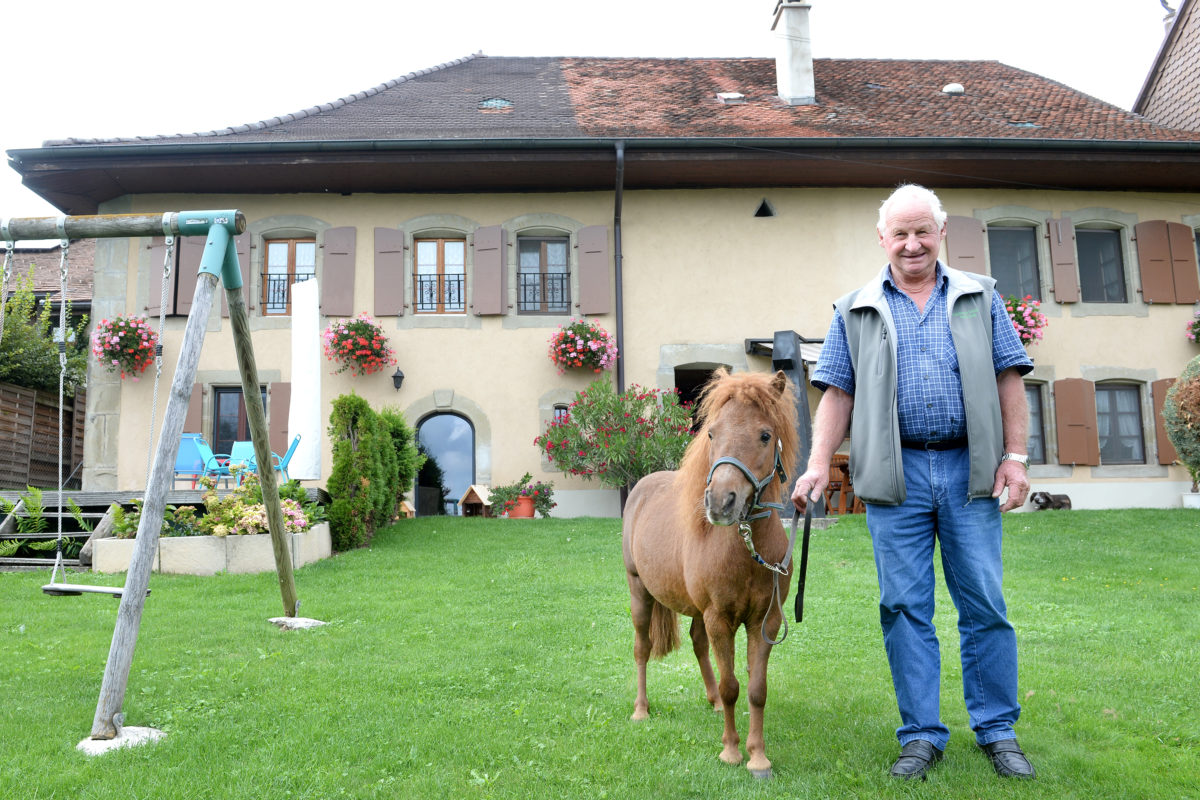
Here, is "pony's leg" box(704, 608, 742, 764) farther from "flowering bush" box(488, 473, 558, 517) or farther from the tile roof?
the tile roof

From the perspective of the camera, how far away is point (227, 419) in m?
13.8

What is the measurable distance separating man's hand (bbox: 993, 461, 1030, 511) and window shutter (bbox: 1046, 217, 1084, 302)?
43.0 feet

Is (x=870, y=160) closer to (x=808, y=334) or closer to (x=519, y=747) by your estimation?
(x=808, y=334)

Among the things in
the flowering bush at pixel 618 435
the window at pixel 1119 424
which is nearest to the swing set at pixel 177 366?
the flowering bush at pixel 618 435

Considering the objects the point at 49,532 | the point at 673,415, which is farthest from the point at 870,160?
the point at 49,532

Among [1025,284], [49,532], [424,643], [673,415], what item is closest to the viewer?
[424,643]

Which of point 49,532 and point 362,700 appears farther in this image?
point 49,532

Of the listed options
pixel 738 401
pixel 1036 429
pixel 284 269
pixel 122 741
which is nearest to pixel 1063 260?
pixel 1036 429

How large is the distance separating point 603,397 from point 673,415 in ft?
3.35

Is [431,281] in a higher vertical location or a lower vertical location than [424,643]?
higher

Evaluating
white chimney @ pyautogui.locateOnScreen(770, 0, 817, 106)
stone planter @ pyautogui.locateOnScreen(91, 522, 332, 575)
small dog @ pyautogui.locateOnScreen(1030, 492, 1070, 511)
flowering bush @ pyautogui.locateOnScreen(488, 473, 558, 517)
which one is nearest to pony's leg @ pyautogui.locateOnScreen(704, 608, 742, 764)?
stone planter @ pyautogui.locateOnScreen(91, 522, 332, 575)

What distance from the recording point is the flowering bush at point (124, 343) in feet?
43.1

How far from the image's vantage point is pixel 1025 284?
14.9m

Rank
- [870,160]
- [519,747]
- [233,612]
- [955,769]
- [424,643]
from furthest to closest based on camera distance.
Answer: [870,160]
[233,612]
[424,643]
[519,747]
[955,769]
